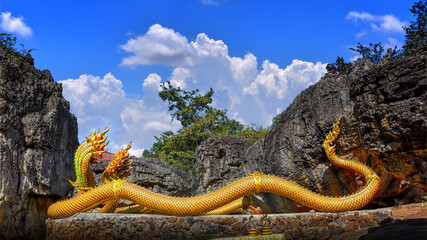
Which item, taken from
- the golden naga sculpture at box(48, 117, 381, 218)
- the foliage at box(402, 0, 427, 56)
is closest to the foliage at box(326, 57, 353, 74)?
the foliage at box(402, 0, 427, 56)

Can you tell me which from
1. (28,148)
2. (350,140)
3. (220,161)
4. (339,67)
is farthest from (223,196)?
(339,67)

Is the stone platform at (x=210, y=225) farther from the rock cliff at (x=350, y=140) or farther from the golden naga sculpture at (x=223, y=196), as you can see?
the rock cliff at (x=350, y=140)

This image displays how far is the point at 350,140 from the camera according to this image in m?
7.71

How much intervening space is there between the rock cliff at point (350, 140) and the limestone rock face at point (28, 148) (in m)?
5.87

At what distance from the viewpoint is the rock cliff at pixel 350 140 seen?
4195 mm

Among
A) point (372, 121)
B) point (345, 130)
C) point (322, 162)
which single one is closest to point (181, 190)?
point (322, 162)

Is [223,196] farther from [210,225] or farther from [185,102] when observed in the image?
[185,102]

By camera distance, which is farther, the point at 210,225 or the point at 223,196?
the point at 223,196

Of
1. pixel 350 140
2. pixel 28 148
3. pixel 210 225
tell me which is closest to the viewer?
pixel 210 225

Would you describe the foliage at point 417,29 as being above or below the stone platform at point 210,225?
above

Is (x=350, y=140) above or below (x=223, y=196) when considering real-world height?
above

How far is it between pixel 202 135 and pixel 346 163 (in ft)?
53.0

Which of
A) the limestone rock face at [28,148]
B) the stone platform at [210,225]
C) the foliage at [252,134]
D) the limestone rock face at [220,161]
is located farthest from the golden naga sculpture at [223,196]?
the foliage at [252,134]

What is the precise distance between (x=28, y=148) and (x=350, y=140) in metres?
7.89
